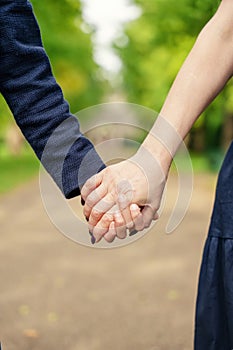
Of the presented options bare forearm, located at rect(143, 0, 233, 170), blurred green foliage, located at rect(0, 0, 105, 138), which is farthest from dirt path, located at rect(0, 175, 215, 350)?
blurred green foliage, located at rect(0, 0, 105, 138)

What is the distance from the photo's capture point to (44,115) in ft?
6.91

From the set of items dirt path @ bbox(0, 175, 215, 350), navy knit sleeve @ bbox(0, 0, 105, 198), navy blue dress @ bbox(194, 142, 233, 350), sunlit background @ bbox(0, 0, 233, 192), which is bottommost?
sunlit background @ bbox(0, 0, 233, 192)

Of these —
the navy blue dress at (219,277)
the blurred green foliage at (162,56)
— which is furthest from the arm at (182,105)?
the blurred green foliage at (162,56)

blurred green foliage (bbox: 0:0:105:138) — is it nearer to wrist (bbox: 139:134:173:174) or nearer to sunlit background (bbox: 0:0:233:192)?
sunlit background (bbox: 0:0:233:192)

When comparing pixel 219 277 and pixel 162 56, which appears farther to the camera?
pixel 162 56

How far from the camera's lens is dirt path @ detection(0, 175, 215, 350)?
16.8 ft

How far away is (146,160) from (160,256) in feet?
20.6

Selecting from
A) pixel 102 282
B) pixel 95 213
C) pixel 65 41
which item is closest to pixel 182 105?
pixel 95 213

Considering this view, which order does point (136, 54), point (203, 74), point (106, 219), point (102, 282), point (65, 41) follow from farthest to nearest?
point (136, 54) < point (65, 41) < point (102, 282) < point (106, 219) < point (203, 74)

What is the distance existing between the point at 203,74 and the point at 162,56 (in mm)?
22629

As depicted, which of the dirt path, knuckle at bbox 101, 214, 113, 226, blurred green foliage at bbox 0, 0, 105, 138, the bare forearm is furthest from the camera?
blurred green foliage at bbox 0, 0, 105, 138

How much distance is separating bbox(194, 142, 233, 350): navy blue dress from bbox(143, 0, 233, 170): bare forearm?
157 millimetres

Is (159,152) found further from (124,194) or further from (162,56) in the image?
(162,56)

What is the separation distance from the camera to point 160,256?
320 inches
